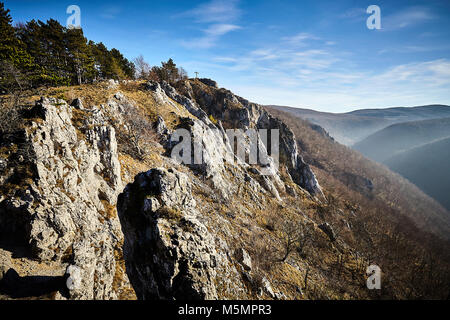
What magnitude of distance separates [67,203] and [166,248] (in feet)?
30.1

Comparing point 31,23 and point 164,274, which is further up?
point 31,23

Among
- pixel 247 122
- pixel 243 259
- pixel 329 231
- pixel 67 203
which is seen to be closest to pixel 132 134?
pixel 67 203

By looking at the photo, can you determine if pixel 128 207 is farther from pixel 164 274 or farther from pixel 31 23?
pixel 31 23

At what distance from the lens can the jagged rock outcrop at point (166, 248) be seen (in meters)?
11.3

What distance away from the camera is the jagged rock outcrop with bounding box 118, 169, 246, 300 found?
11289mm

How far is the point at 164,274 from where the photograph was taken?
37.0 feet

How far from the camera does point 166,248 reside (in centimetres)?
1145

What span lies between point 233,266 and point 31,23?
57.4 metres

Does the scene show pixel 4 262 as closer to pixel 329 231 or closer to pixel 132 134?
pixel 132 134

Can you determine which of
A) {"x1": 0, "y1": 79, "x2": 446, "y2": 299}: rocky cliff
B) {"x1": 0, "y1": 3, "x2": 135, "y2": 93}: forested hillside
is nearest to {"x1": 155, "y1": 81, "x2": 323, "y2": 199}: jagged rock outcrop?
{"x1": 0, "y1": 3, "x2": 135, "y2": 93}: forested hillside

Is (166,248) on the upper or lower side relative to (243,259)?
upper

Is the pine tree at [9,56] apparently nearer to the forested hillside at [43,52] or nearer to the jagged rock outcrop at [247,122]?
the forested hillside at [43,52]

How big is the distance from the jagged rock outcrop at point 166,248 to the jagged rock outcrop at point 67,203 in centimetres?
232

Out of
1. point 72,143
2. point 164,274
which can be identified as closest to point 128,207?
point 164,274
